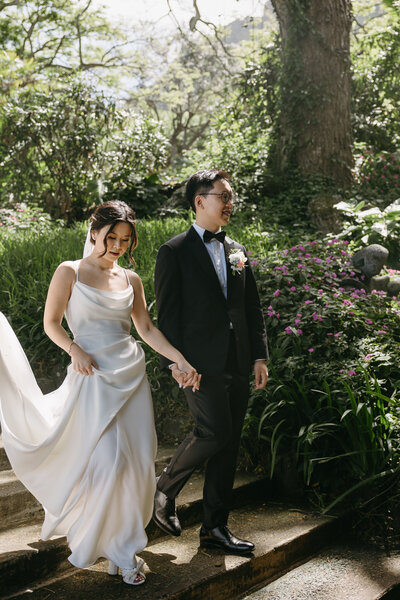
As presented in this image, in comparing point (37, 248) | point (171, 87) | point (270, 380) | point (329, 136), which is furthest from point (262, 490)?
point (171, 87)

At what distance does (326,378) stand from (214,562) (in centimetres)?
168

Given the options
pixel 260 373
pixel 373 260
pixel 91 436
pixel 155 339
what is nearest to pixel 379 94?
pixel 373 260

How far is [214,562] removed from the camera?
322 cm

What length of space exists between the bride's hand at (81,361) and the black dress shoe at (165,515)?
35.0 inches

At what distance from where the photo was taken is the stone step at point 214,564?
2869 millimetres

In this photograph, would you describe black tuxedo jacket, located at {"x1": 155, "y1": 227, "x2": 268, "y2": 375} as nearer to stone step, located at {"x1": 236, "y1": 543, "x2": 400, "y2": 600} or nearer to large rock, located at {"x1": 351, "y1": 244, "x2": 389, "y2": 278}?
stone step, located at {"x1": 236, "y1": 543, "x2": 400, "y2": 600}

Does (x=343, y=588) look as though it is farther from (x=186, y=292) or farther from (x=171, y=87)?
(x=171, y=87)

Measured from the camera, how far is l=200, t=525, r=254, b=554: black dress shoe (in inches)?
130

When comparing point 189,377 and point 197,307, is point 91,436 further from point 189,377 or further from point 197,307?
point 197,307

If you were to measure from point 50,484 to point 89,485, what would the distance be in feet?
0.70

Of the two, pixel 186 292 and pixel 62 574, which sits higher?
pixel 186 292

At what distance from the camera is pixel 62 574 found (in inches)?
120

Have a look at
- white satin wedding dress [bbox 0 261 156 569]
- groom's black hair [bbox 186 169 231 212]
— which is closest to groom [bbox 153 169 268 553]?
groom's black hair [bbox 186 169 231 212]

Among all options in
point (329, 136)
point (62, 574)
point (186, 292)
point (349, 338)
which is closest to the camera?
point (62, 574)
